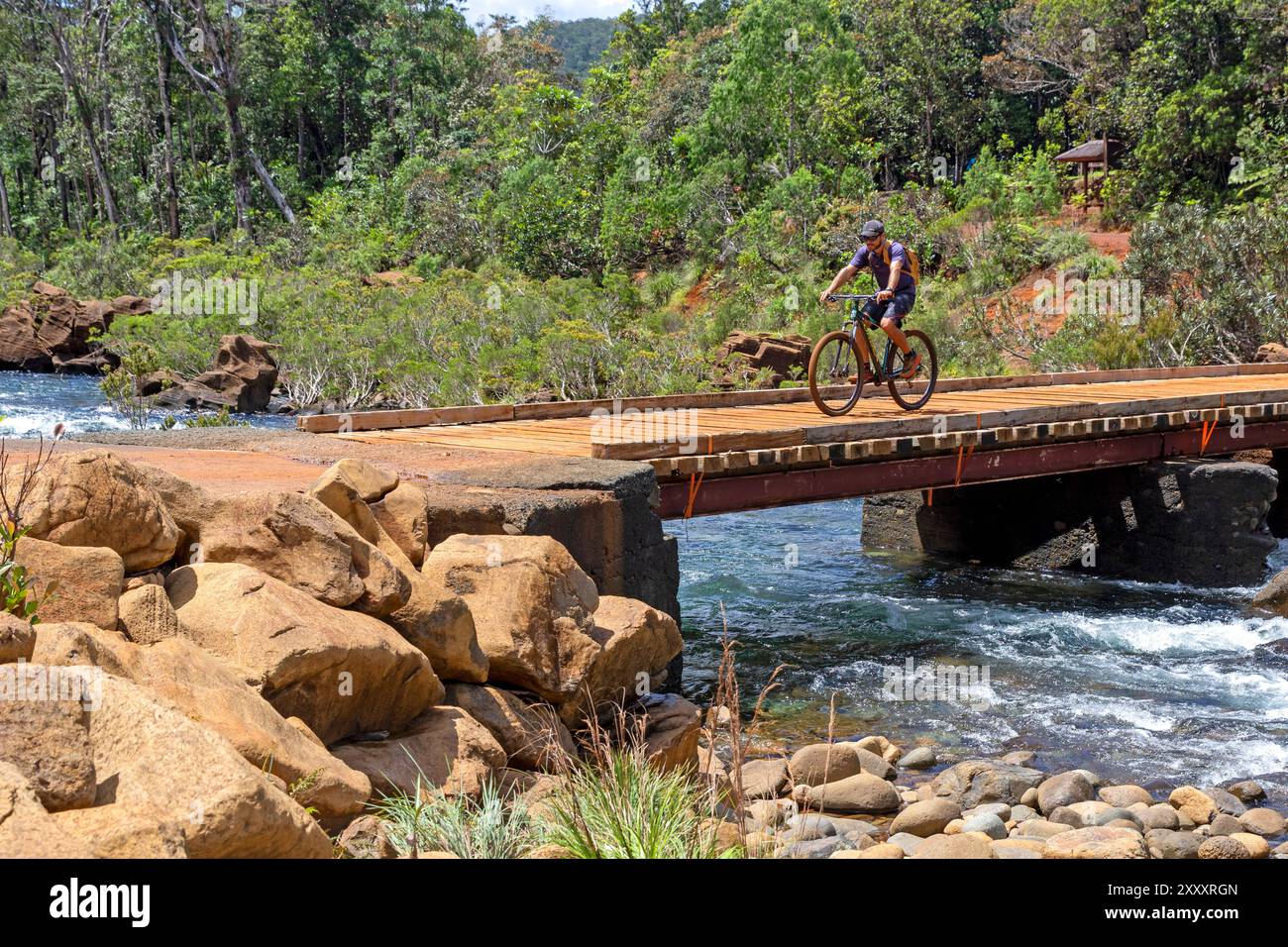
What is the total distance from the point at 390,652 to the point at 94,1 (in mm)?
59559

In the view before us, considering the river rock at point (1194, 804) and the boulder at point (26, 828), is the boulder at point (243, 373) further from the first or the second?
the boulder at point (26, 828)

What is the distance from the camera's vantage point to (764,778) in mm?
7051

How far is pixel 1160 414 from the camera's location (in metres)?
13.6

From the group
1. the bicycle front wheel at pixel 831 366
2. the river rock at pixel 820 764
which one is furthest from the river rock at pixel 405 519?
the bicycle front wheel at pixel 831 366

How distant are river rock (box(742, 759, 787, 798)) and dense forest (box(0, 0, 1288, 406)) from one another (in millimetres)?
16596

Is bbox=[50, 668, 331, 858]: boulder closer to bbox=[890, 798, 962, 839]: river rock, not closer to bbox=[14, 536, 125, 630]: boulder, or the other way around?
bbox=[14, 536, 125, 630]: boulder

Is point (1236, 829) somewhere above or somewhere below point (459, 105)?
below

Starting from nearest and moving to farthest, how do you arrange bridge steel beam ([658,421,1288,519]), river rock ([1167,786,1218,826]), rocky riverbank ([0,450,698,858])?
rocky riverbank ([0,450,698,858])
river rock ([1167,786,1218,826])
bridge steel beam ([658,421,1288,519])

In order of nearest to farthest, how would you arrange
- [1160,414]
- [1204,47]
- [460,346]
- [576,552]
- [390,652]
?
[390,652] → [576,552] → [1160,414] → [460,346] → [1204,47]

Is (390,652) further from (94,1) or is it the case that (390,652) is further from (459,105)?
(94,1)

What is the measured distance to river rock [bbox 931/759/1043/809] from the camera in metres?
7.25

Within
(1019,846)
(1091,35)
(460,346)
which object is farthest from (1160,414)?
(1091,35)

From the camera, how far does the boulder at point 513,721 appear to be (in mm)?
5555

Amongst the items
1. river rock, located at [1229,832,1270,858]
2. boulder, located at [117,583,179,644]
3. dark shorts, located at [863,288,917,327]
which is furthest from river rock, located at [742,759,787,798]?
dark shorts, located at [863,288,917,327]
